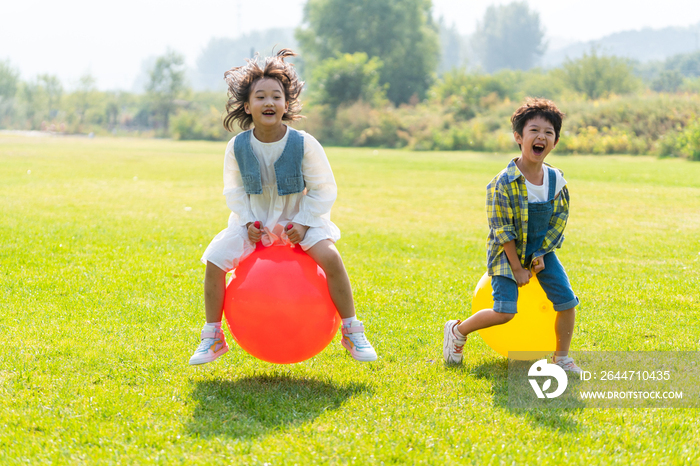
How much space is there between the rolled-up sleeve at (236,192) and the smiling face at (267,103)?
254 millimetres

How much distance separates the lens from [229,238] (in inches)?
Answer: 159

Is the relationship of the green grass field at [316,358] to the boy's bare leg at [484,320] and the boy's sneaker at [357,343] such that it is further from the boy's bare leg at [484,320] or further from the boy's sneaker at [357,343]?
the boy's bare leg at [484,320]

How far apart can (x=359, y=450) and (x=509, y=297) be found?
1.50 meters

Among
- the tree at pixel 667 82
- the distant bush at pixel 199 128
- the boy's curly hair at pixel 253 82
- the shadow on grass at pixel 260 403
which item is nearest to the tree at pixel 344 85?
the distant bush at pixel 199 128

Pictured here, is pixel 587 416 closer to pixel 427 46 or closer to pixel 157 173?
pixel 157 173

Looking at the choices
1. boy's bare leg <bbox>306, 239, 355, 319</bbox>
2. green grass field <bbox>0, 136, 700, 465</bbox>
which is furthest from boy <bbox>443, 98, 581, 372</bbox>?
boy's bare leg <bbox>306, 239, 355, 319</bbox>

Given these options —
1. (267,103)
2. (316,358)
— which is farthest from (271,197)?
(316,358)

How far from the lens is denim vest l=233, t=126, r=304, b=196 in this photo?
13.4 feet

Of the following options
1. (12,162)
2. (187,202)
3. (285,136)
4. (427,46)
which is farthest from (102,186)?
(427,46)

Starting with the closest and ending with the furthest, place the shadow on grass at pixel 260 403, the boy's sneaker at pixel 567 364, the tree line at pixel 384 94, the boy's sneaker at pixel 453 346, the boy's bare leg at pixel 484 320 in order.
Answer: the shadow on grass at pixel 260 403, the boy's bare leg at pixel 484 320, the boy's sneaker at pixel 567 364, the boy's sneaker at pixel 453 346, the tree line at pixel 384 94

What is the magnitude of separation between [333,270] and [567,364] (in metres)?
1.64

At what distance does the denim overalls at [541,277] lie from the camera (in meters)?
4.09

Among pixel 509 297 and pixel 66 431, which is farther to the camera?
pixel 509 297

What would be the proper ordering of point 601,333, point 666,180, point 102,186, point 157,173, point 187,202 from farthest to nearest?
point 157,173 < point 666,180 < point 102,186 < point 187,202 < point 601,333
